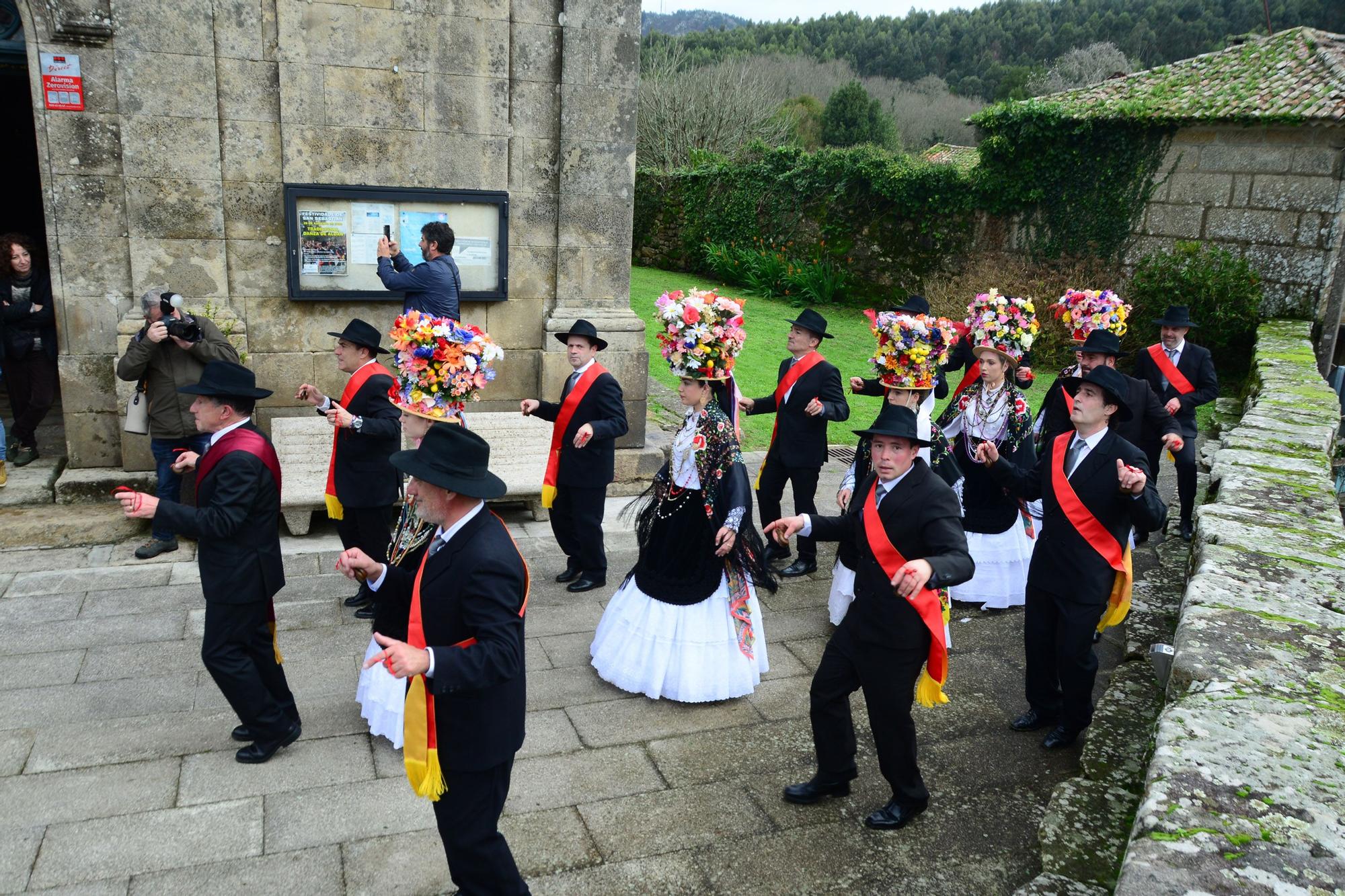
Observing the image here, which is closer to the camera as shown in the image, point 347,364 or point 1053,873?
point 1053,873

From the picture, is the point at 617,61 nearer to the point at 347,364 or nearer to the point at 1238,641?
the point at 347,364

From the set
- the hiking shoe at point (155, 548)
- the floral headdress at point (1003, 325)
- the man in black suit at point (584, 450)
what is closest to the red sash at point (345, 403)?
the man in black suit at point (584, 450)

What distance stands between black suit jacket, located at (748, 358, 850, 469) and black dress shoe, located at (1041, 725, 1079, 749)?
2.67 meters

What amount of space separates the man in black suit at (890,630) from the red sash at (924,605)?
0.4 inches

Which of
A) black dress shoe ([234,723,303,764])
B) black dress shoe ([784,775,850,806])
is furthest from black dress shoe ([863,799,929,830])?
black dress shoe ([234,723,303,764])

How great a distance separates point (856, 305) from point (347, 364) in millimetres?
17011

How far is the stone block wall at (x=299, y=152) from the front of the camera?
730cm

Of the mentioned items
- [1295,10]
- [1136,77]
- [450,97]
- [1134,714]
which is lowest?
[1134,714]

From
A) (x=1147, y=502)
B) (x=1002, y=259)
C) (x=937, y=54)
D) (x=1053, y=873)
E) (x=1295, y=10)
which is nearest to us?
(x=1053, y=873)

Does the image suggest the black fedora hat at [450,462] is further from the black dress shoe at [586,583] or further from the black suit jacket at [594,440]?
the black dress shoe at [586,583]

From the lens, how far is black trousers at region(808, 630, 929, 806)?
4.27 m

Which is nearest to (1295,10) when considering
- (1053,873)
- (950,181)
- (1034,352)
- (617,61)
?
(950,181)

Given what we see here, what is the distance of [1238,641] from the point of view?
3260 mm

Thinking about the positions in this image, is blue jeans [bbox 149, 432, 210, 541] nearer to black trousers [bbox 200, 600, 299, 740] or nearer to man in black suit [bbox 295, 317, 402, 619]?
man in black suit [bbox 295, 317, 402, 619]
